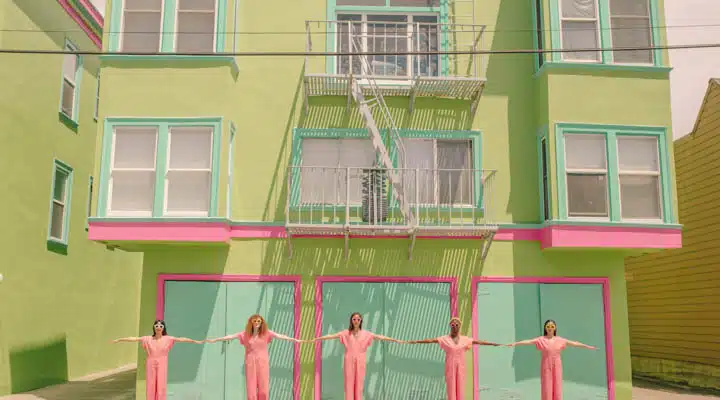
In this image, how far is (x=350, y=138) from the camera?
14984 millimetres

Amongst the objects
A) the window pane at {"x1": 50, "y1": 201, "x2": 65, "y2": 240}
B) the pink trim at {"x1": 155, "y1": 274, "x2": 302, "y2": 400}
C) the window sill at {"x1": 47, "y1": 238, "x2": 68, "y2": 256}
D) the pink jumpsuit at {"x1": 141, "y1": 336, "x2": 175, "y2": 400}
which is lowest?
the pink jumpsuit at {"x1": 141, "y1": 336, "x2": 175, "y2": 400}

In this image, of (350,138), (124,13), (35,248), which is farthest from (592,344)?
(35,248)

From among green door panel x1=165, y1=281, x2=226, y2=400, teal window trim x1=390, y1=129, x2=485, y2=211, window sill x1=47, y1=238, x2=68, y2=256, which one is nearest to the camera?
green door panel x1=165, y1=281, x2=226, y2=400

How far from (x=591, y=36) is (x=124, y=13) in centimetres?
1017

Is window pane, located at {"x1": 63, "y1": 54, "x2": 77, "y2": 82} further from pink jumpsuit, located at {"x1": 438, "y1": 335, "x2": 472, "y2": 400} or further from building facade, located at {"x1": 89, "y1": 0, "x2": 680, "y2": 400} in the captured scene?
pink jumpsuit, located at {"x1": 438, "y1": 335, "x2": 472, "y2": 400}

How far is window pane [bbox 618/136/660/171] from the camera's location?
563 inches

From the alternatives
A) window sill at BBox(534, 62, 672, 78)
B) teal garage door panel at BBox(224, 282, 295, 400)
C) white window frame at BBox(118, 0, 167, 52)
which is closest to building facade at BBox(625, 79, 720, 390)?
window sill at BBox(534, 62, 672, 78)

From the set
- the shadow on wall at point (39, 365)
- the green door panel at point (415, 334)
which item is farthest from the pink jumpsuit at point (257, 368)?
the shadow on wall at point (39, 365)

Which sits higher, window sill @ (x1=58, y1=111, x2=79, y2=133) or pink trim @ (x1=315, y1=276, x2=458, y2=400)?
window sill @ (x1=58, y1=111, x2=79, y2=133)

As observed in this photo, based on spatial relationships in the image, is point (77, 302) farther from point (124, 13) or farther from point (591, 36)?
point (591, 36)

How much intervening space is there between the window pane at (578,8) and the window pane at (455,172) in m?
3.53

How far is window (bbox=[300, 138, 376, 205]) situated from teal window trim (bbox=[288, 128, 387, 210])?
0.38 ft

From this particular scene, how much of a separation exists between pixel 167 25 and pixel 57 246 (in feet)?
25.6

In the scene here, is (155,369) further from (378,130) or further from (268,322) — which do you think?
(378,130)
